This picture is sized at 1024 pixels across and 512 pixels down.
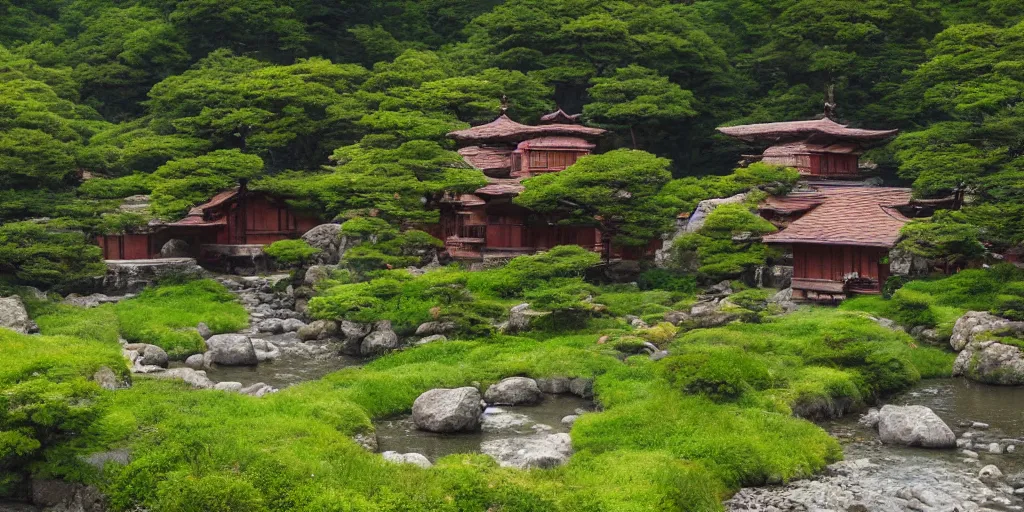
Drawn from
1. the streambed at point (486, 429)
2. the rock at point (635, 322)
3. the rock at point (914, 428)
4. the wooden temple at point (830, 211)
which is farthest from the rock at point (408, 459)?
the wooden temple at point (830, 211)

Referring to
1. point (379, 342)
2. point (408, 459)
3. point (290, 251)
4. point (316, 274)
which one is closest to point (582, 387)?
point (408, 459)

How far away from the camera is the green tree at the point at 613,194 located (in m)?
32.9

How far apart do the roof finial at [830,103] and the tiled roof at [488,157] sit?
42.0ft

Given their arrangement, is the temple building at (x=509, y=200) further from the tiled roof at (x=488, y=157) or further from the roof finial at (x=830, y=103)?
the roof finial at (x=830, y=103)

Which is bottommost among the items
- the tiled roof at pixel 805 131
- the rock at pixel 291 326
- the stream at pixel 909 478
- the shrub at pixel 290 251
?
the stream at pixel 909 478

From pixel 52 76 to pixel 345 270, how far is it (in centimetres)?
2585

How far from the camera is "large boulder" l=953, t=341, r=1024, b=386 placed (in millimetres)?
21844

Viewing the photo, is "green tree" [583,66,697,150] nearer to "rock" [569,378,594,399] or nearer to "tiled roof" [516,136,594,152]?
"tiled roof" [516,136,594,152]

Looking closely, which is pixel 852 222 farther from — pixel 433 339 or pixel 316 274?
pixel 316 274

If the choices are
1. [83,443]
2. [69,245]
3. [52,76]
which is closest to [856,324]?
[83,443]

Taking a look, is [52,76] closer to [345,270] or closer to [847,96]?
[345,270]

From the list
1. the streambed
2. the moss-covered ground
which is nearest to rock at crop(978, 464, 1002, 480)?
the moss-covered ground

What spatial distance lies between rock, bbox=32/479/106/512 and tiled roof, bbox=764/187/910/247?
73.3 feet

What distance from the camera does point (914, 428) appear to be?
57.6 ft
